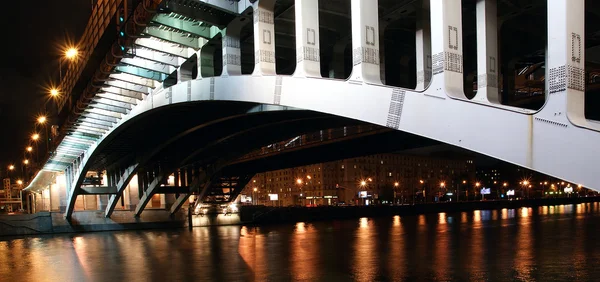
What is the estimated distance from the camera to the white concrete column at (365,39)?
389 inches

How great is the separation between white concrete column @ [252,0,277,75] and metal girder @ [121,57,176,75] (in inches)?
309

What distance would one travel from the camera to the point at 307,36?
1155 centimetres

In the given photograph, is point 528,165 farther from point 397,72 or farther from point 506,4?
point 397,72

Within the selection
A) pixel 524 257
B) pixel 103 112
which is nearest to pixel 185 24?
pixel 103 112

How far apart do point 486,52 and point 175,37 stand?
1137 centimetres

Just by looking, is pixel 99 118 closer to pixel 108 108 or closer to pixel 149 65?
pixel 108 108

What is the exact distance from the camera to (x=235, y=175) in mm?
58375

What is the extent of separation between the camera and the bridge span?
6945 mm

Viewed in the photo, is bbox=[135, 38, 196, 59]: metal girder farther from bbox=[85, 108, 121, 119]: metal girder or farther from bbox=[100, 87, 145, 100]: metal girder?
bbox=[85, 108, 121, 119]: metal girder

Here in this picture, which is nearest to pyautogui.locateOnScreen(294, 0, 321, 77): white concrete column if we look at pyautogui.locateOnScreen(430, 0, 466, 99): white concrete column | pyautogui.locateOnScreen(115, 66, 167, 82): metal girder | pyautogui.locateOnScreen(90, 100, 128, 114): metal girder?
pyautogui.locateOnScreen(430, 0, 466, 99): white concrete column

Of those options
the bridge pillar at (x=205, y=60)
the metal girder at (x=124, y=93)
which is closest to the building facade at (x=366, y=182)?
the metal girder at (x=124, y=93)

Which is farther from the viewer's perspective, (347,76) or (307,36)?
(347,76)

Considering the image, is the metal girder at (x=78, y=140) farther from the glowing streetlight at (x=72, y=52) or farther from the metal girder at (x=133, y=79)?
the metal girder at (x=133, y=79)

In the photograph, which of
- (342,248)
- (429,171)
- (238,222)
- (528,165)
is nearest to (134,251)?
(342,248)
